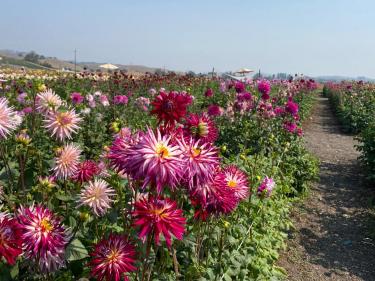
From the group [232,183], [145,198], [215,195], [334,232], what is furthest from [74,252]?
[334,232]

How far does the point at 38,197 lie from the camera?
207 centimetres

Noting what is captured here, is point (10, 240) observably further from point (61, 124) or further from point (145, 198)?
point (61, 124)

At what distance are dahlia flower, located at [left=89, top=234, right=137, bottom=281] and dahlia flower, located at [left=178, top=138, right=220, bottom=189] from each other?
1.12 feet

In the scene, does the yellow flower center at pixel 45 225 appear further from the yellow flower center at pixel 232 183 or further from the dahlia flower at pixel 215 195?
the yellow flower center at pixel 232 183

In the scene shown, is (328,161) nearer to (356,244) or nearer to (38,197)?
(356,244)

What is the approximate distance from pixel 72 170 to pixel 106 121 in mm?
5319

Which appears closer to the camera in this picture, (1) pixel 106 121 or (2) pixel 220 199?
(2) pixel 220 199

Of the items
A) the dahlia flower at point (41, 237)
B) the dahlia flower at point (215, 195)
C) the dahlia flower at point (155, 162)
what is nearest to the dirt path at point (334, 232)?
the dahlia flower at point (215, 195)

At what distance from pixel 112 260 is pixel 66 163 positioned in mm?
664

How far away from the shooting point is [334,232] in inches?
215

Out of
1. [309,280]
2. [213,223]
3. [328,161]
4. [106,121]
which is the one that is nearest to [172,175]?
[213,223]

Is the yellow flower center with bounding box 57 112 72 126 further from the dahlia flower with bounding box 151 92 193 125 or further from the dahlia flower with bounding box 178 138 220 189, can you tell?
the dahlia flower with bounding box 178 138 220 189

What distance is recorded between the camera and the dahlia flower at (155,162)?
49.0 inches

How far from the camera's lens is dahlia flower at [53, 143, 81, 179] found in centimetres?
197
